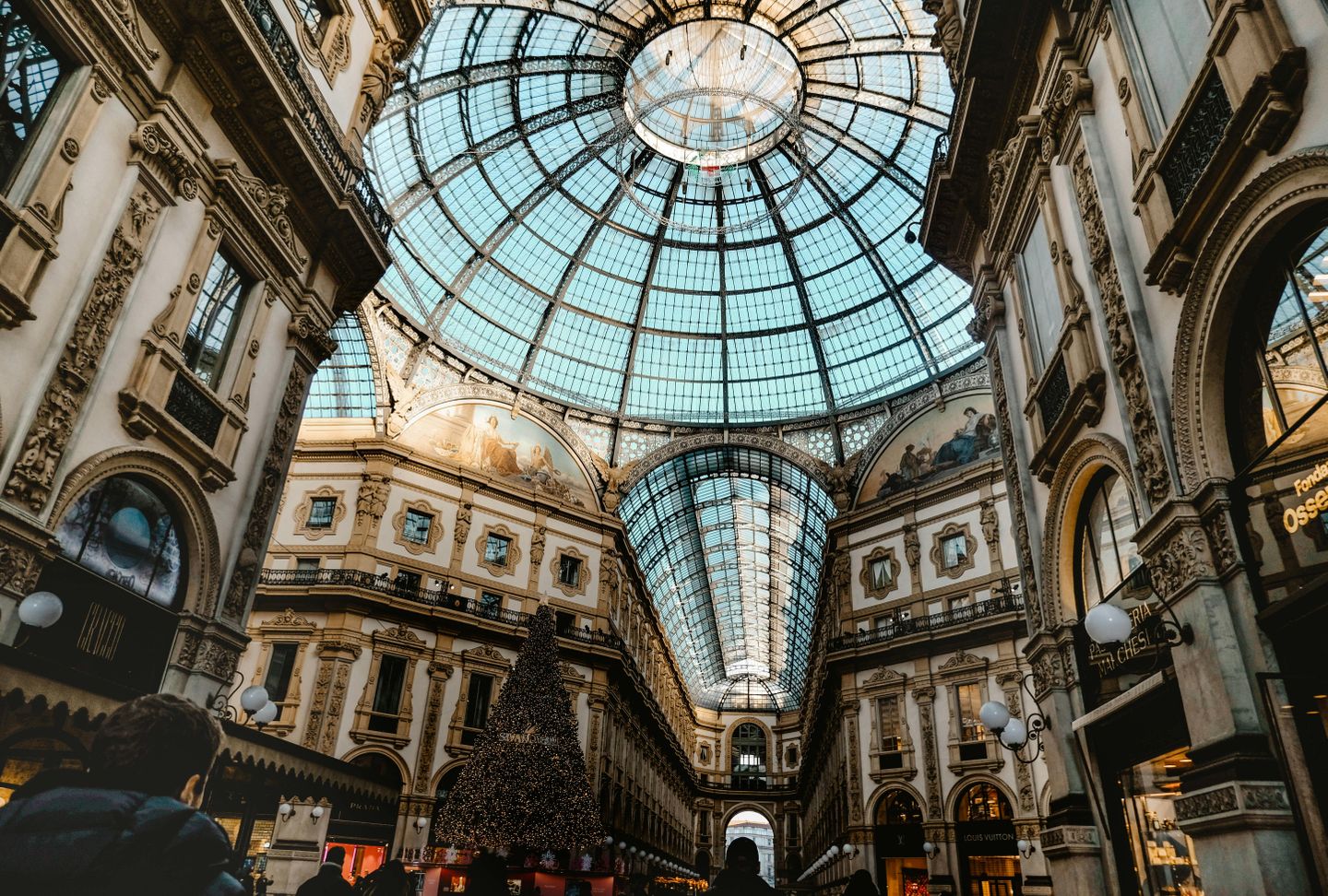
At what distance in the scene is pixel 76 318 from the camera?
1016 centimetres

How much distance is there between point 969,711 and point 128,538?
92.2 ft

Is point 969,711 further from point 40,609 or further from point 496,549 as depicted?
point 40,609

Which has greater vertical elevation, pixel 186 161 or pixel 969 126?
pixel 969 126

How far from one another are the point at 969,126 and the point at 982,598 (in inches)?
854

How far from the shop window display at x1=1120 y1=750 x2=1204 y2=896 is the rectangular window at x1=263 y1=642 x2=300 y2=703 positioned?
28344 millimetres

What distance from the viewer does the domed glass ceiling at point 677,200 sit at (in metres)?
33.0

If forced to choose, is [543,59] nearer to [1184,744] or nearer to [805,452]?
[805,452]

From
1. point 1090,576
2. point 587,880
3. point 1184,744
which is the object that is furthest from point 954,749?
point 1184,744

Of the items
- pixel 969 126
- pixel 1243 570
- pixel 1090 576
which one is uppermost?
pixel 969 126

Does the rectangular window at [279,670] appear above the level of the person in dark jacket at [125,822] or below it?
above

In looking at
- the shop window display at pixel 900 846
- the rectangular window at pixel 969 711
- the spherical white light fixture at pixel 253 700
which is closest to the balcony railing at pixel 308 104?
the spherical white light fixture at pixel 253 700

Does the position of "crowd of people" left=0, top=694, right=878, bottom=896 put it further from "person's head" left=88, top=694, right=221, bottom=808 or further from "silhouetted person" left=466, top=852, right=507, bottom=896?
"silhouetted person" left=466, top=852, right=507, bottom=896

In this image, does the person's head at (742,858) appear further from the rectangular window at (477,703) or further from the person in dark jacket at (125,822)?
the rectangular window at (477,703)

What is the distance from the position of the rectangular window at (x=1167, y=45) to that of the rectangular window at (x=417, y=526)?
30848mm
